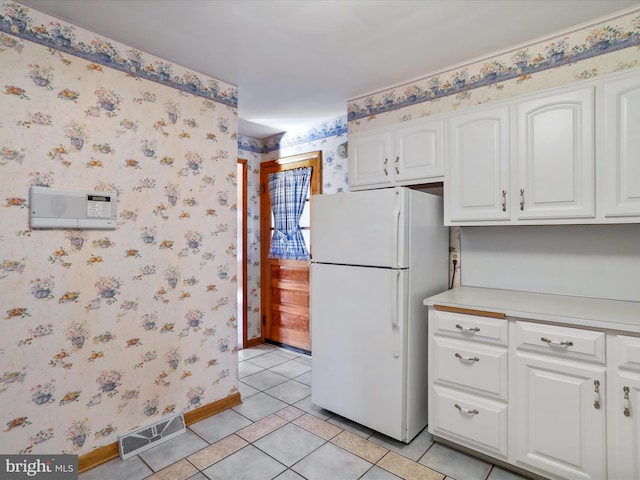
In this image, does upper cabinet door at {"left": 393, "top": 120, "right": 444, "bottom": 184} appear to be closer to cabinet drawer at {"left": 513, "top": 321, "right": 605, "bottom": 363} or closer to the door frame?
cabinet drawer at {"left": 513, "top": 321, "right": 605, "bottom": 363}

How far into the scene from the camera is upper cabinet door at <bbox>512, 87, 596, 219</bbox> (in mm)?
1878

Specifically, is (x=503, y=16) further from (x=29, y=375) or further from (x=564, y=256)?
(x=29, y=375)

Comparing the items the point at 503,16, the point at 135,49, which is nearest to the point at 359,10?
the point at 503,16

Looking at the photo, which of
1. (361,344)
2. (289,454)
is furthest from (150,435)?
(361,344)

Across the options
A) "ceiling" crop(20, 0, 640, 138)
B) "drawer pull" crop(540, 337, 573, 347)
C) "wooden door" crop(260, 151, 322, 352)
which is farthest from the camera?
"wooden door" crop(260, 151, 322, 352)

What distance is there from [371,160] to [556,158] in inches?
47.8

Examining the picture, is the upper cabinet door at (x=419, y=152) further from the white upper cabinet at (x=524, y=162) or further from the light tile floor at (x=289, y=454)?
the light tile floor at (x=289, y=454)

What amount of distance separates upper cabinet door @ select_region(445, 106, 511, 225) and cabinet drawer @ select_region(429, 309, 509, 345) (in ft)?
2.09

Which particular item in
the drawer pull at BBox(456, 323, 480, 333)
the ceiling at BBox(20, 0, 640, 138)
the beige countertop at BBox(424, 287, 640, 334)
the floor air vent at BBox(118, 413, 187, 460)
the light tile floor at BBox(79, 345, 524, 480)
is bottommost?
the light tile floor at BBox(79, 345, 524, 480)

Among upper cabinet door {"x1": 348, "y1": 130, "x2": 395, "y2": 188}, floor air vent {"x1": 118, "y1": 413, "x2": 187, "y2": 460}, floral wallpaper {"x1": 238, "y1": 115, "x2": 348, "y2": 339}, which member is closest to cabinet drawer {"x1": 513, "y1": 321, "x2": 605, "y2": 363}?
upper cabinet door {"x1": 348, "y1": 130, "x2": 395, "y2": 188}

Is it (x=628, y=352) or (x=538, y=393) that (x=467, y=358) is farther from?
(x=628, y=352)

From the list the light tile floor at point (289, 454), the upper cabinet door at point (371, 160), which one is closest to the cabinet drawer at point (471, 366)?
the light tile floor at point (289, 454)

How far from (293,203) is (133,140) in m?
1.93

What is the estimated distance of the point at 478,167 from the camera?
2.23 meters
